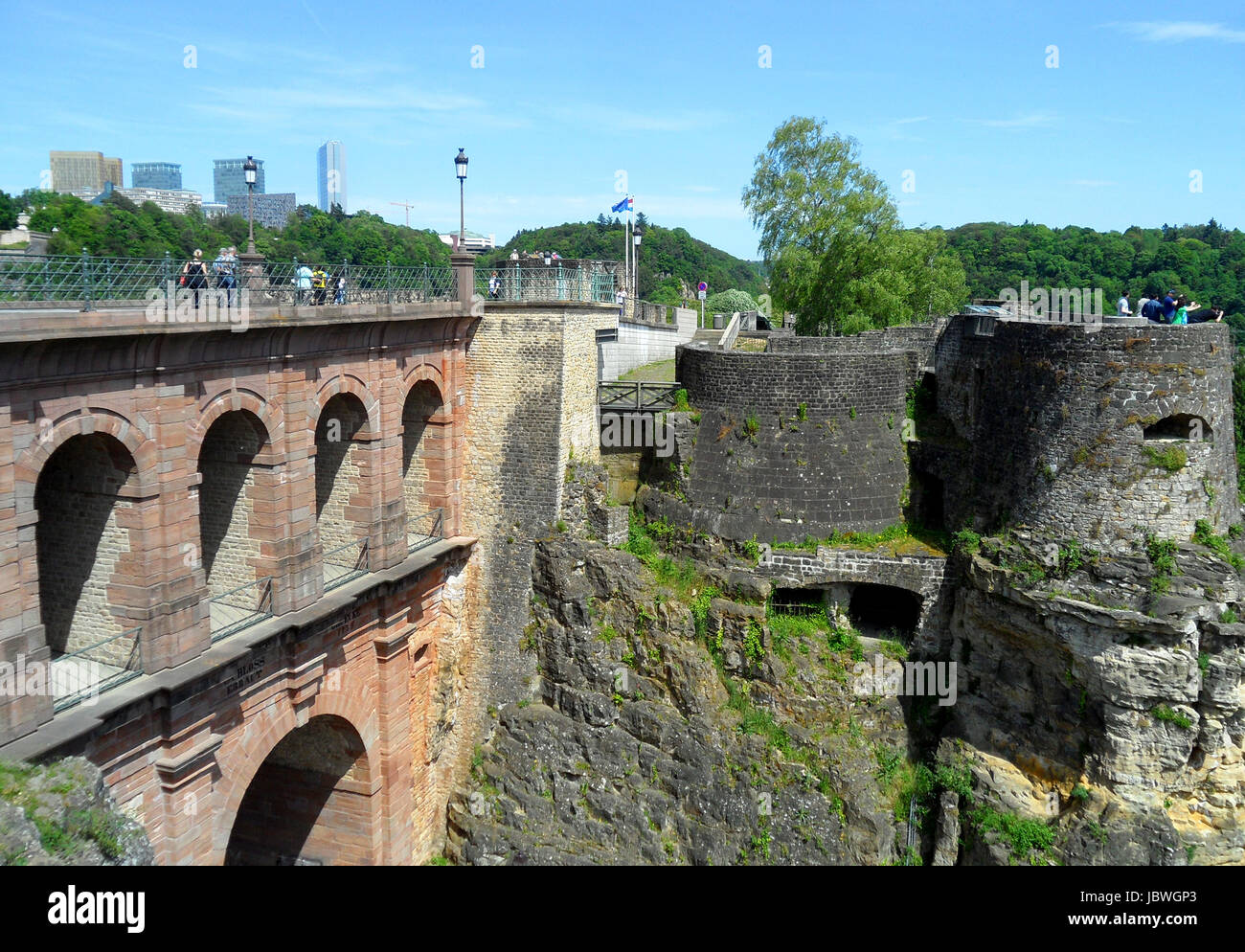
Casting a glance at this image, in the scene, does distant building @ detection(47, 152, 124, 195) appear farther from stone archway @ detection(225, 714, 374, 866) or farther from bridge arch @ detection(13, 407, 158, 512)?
bridge arch @ detection(13, 407, 158, 512)

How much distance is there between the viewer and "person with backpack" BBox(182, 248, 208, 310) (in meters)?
15.0

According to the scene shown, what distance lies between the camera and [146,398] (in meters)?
13.8

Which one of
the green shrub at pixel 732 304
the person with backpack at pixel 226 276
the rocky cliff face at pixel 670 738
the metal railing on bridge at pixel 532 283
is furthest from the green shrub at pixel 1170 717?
the green shrub at pixel 732 304

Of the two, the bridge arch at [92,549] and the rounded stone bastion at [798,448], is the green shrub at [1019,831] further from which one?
the bridge arch at [92,549]

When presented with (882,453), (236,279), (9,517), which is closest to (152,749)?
(9,517)

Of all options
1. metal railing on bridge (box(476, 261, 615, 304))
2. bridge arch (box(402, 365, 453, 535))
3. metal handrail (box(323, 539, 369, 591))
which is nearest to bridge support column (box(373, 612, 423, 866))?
metal handrail (box(323, 539, 369, 591))

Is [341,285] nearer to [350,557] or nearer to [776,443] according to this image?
[350,557]

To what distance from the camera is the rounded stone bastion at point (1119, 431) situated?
18.0 meters

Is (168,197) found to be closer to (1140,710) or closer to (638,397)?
(638,397)

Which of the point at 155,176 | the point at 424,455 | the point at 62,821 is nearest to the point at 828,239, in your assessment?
the point at 424,455

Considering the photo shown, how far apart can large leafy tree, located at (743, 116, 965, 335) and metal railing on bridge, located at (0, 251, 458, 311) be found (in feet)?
54.5

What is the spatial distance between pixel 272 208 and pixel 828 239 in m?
61.5

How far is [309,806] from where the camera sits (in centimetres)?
2041

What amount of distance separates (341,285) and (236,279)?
2612 mm
